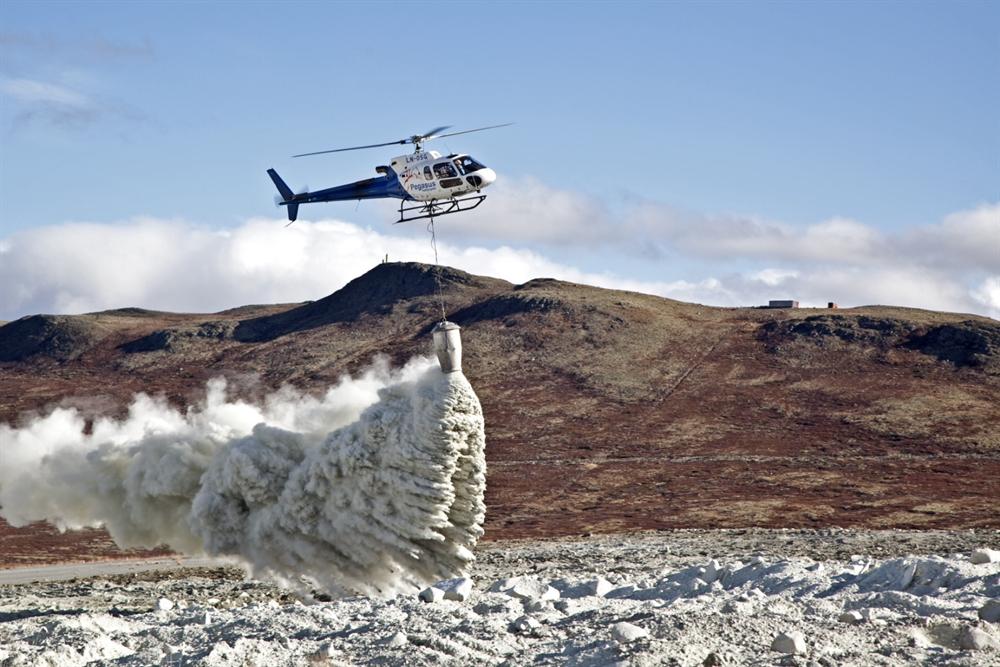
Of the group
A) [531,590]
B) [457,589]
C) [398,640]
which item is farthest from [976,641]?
[457,589]

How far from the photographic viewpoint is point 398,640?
2659cm

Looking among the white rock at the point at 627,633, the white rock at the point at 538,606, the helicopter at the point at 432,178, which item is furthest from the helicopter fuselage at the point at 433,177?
the white rock at the point at 627,633

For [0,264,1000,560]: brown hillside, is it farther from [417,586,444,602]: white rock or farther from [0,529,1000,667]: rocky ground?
[417,586,444,602]: white rock

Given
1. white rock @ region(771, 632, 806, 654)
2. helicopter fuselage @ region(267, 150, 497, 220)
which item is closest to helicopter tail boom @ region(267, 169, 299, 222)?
helicopter fuselage @ region(267, 150, 497, 220)

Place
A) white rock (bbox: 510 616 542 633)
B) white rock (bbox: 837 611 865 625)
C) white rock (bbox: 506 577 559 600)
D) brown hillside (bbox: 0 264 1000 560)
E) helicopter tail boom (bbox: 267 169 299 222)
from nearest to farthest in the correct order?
white rock (bbox: 837 611 865 625) < white rock (bbox: 510 616 542 633) < white rock (bbox: 506 577 559 600) < helicopter tail boom (bbox: 267 169 299 222) < brown hillside (bbox: 0 264 1000 560)

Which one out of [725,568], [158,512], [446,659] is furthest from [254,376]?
[446,659]

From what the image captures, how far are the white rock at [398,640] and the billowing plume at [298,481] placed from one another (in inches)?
338

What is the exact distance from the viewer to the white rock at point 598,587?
34.1 meters

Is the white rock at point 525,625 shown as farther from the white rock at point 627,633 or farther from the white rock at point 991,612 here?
the white rock at point 991,612

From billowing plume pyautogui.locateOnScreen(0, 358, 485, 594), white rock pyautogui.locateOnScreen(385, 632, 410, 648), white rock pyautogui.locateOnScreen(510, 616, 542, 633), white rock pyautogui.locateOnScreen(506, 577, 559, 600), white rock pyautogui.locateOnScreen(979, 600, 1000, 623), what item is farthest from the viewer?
billowing plume pyautogui.locateOnScreen(0, 358, 485, 594)

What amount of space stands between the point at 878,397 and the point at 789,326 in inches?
760

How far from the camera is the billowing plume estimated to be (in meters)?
35.5

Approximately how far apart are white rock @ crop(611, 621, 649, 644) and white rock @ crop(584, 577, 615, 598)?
8629 millimetres

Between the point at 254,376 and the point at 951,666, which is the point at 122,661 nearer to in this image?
the point at 951,666
